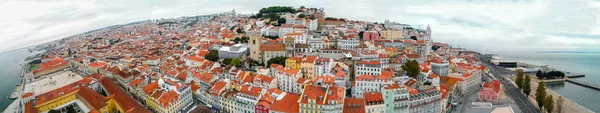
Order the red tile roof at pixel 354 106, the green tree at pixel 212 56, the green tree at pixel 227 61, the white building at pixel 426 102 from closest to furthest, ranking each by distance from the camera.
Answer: the red tile roof at pixel 354 106 → the white building at pixel 426 102 → the green tree at pixel 227 61 → the green tree at pixel 212 56

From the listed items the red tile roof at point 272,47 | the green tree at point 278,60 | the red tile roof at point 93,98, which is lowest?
the red tile roof at point 93,98

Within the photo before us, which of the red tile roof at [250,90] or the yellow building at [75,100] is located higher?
the red tile roof at [250,90]

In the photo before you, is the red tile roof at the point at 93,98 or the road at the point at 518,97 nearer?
the red tile roof at the point at 93,98

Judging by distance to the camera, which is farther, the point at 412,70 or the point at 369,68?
the point at 412,70

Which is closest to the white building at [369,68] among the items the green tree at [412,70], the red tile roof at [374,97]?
the green tree at [412,70]

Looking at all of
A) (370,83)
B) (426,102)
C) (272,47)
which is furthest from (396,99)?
(272,47)

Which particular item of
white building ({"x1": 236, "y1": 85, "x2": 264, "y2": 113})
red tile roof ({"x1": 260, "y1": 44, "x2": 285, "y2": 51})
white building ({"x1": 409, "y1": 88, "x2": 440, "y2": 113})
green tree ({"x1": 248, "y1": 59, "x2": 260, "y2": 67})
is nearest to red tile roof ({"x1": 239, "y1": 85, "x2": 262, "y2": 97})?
white building ({"x1": 236, "y1": 85, "x2": 264, "y2": 113})

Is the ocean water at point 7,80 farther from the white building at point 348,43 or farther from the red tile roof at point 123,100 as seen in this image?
the white building at point 348,43

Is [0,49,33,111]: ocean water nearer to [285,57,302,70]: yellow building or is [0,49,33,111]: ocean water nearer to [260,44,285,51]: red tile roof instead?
[260,44,285,51]: red tile roof

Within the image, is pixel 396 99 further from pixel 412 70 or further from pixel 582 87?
pixel 582 87

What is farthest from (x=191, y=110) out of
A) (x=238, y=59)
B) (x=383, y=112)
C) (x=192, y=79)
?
(x=383, y=112)

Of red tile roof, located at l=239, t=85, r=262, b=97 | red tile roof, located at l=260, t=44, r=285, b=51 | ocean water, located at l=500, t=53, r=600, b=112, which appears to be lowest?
ocean water, located at l=500, t=53, r=600, b=112
